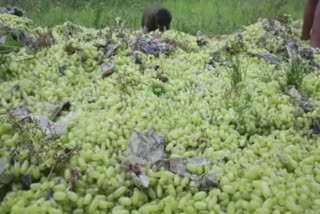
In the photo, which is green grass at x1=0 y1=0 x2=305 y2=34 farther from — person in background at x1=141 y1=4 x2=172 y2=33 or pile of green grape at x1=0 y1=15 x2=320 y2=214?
pile of green grape at x1=0 y1=15 x2=320 y2=214

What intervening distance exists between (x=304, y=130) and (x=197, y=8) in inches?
266

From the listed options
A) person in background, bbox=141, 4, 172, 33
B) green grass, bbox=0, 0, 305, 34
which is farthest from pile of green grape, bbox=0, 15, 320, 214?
green grass, bbox=0, 0, 305, 34

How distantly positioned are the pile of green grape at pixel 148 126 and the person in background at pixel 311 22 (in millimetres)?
972

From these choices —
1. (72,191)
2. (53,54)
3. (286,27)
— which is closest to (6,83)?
(53,54)

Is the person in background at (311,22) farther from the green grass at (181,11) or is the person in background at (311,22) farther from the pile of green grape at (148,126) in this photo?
the green grass at (181,11)

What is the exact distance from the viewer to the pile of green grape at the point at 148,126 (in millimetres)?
2705

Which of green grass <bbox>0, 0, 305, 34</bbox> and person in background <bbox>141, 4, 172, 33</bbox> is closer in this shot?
person in background <bbox>141, 4, 172, 33</bbox>

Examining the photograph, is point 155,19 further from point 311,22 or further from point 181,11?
point 181,11

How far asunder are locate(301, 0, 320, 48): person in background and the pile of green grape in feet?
3.19

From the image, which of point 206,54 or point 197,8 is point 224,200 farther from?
point 197,8

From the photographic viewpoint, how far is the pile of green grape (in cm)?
271

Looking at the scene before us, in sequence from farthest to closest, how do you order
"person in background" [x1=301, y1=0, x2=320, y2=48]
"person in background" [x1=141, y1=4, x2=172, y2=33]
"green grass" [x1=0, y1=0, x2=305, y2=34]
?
"green grass" [x1=0, y1=0, x2=305, y2=34] → "person in background" [x1=141, y1=4, x2=172, y2=33] → "person in background" [x1=301, y1=0, x2=320, y2=48]

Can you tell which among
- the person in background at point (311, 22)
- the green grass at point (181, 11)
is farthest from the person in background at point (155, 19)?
the person in background at point (311, 22)

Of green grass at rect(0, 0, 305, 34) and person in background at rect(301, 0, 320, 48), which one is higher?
person in background at rect(301, 0, 320, 48)
